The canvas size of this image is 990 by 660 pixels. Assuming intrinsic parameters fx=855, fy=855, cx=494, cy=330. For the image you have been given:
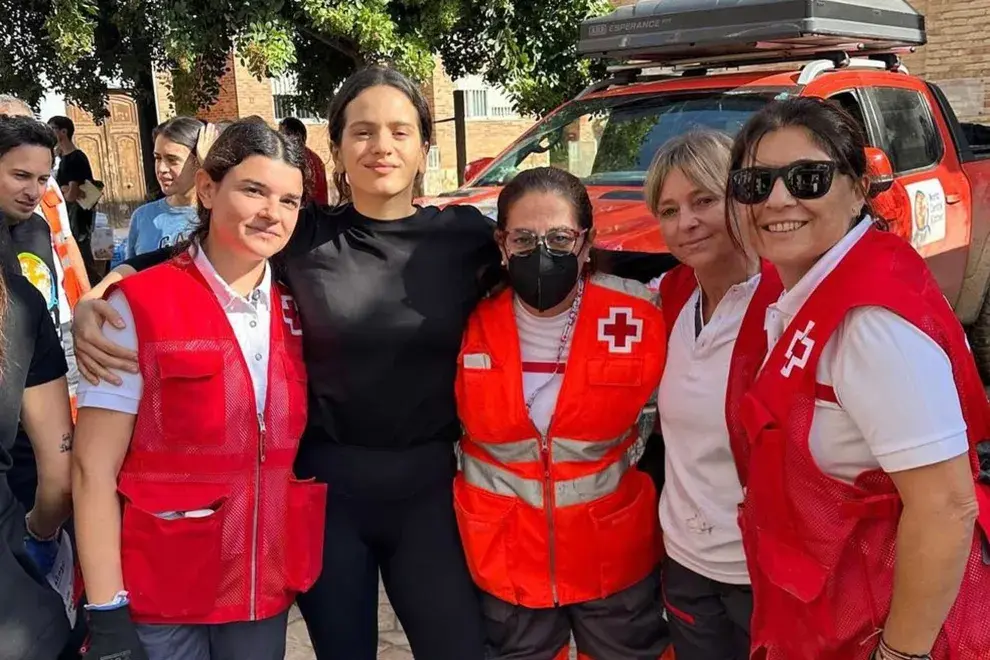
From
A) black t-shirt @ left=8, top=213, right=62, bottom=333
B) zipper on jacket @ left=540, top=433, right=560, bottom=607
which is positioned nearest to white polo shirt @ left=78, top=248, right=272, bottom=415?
zipper on jacket @ left=540, top=433, right=560, bottom=607

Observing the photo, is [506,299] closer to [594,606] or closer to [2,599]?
[594,606]

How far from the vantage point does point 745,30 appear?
15.1 ft

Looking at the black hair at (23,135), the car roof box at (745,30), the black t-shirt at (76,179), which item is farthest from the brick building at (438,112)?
the black hair at (23,135)

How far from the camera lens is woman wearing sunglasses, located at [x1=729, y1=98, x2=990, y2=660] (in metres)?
1.40

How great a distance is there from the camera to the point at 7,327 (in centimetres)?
165

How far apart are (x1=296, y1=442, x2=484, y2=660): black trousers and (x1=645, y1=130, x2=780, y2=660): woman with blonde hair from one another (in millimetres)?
535

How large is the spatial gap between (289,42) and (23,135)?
3.70 metres

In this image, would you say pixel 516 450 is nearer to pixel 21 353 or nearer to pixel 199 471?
pixel 199 471

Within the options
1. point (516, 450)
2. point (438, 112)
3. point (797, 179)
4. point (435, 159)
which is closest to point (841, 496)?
point (797, 179)

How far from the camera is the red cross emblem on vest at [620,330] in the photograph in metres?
2.07

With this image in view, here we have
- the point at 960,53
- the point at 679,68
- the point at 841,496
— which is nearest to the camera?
the point at 841,496

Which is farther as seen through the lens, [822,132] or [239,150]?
[239,150]

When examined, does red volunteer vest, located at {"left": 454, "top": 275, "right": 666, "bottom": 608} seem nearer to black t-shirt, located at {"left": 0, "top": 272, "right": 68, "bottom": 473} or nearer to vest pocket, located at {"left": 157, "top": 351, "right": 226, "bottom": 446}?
vest pocket, located at {"left": 157, "top": 351, "right": 226, "bottom": 446}

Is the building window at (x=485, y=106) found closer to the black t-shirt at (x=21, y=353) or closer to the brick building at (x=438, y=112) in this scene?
the brick building at (x=438, y=112)
